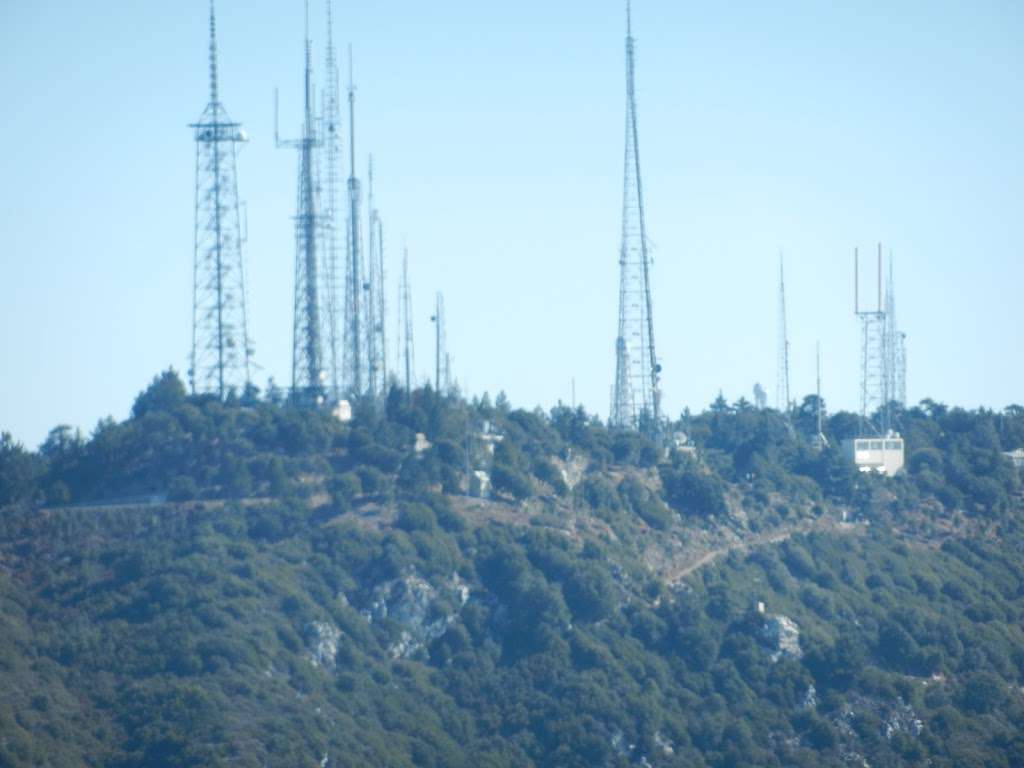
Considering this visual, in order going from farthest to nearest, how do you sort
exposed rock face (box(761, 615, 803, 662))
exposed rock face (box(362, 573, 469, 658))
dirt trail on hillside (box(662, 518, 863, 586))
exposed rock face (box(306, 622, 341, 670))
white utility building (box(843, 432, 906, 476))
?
1. white utility building (box(843, 432, 906, 476))
2. dirt trail on hillside (box(662, 518, 863, 586))
3. exposed rock face (box(761, 615, 803, 662))
4. exposed rock face (box(362, 573, 469, 658))
5. exposed rock face (box(306, 622, 341, 670))

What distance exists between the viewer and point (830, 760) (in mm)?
80125

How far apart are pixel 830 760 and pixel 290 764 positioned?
82.0ft

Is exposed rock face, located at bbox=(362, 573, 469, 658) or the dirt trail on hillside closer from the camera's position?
exposed rock face, located at bbox=(362, 573, 469, 658)

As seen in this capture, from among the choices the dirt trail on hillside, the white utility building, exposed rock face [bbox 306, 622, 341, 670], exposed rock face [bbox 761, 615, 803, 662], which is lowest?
exposed rock face [bbox 761, 615, 803, 662]

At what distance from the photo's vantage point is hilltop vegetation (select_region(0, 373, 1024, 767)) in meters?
71.8

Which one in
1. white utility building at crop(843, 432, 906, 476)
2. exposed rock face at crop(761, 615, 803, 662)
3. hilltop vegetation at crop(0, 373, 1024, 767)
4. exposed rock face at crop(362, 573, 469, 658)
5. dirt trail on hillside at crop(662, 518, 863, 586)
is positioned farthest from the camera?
white utility building at crop(843, 432, 906, 476)

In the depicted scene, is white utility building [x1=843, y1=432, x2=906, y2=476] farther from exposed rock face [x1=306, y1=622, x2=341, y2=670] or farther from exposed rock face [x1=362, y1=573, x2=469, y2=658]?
exposed rock face [x1=306, y1=622, x2=341, y2=670]

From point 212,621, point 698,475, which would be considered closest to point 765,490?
point 698,475

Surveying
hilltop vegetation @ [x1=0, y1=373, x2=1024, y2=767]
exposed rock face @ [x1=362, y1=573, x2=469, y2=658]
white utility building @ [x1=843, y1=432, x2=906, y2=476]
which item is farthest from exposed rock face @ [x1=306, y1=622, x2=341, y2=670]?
white utility building @ [x1=843, y1=432, x2=906, y2=476]

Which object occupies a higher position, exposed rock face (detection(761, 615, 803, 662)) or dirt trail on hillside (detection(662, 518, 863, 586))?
dirt trail on hillside (detection(662, 518, 863, 586))

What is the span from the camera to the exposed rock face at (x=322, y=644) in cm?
7656

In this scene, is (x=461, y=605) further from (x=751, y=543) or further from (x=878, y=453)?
(x=878, y=453)

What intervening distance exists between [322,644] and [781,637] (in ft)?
73.9

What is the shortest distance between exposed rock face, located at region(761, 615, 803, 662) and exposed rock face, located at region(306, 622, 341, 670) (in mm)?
20907
